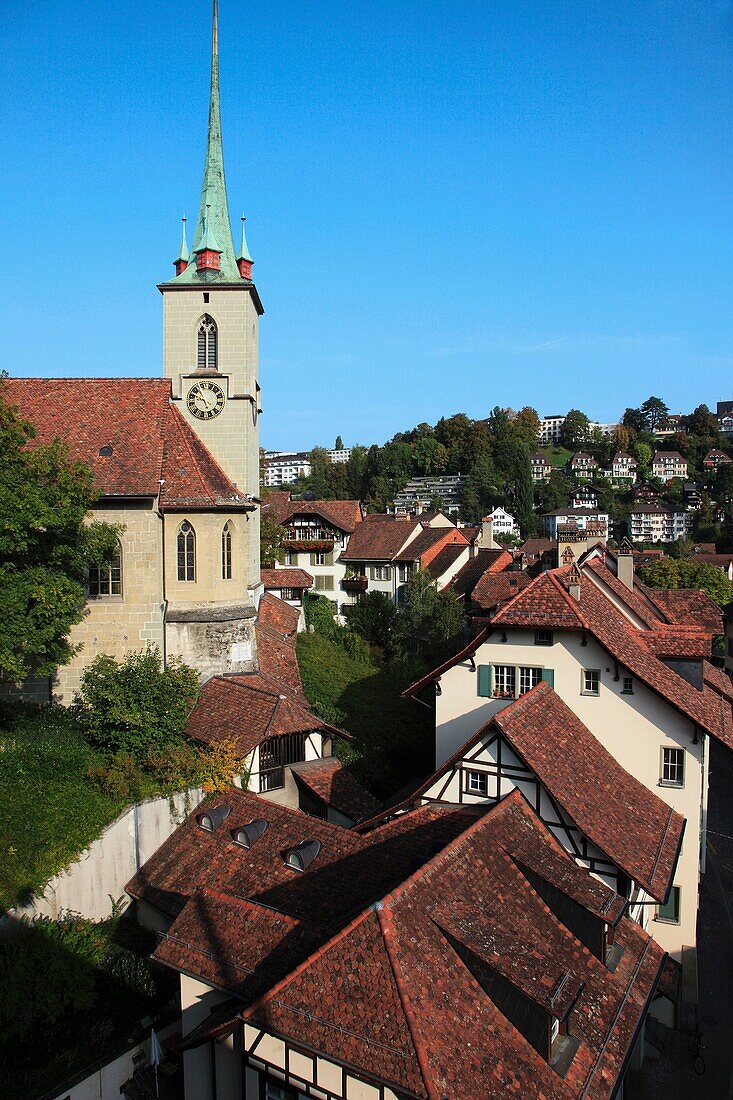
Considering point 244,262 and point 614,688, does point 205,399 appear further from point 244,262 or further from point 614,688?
point 614,688

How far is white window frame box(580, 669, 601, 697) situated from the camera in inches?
763

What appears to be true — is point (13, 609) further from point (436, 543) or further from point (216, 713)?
point (436, 543)

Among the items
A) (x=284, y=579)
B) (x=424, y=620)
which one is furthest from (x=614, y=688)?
(x=284, y=579)

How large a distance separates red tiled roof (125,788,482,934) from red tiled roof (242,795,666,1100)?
1779mm

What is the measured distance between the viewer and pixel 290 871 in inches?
599

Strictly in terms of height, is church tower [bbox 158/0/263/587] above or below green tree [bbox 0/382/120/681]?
above

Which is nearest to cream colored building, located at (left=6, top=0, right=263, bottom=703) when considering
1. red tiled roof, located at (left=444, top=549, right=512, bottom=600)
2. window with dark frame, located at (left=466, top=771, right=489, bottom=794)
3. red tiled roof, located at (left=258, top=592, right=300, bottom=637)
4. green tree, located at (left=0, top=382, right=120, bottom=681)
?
green tree, located at (left=0, top=382, right=120, bottom=681)

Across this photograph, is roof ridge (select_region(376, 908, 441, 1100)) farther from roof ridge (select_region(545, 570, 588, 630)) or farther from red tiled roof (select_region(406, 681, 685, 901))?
roof ridge (select_region(545, 570, 588, 630))

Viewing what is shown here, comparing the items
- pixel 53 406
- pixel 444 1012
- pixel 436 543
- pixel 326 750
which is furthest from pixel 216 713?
pixel 436 543

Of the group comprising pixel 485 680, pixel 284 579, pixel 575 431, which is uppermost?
pixel 575 431

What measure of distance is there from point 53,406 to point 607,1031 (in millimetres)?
24265

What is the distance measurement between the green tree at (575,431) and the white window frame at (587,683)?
172890 millimetres

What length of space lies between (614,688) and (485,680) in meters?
3.68

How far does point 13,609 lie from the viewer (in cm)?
1739
